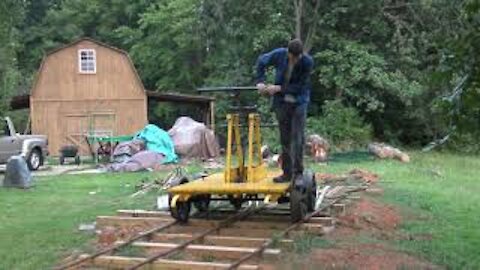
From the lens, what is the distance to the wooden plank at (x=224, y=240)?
9453 millimetres

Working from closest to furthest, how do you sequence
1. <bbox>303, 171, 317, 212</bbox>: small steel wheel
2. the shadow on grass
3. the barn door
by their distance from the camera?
<bbox>303, 171, 317, 212</bbox>: small steel wheel → the shadow on grass → the barn door

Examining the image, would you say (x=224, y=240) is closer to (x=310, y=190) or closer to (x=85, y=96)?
(x=310, y=190)

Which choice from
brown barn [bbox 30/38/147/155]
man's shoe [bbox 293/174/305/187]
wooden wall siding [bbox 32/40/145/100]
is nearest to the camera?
man's shoe [bbox 293/174/305/187]

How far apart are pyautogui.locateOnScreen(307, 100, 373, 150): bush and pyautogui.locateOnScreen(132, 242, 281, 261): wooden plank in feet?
75.0

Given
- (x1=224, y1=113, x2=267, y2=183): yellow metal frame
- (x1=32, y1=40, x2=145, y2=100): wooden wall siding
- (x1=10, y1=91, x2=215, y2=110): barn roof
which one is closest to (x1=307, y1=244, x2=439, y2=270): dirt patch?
(x1=224, y1=113, x2=267, y2=183): yellow metal frame

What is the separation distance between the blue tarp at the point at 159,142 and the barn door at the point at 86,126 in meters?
8.01

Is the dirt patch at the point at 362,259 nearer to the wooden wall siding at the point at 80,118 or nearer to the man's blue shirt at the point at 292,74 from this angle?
the man's blue shirt at the point at 292,74

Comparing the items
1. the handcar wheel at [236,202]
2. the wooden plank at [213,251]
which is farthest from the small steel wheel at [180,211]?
the wooden plank at [213,251]

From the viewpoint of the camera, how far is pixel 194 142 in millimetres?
28969

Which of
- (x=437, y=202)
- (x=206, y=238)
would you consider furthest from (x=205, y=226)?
(x=437, y=202)

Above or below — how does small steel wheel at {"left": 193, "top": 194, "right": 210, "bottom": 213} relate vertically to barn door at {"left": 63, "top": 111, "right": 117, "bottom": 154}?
below

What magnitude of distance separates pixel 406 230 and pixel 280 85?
2.53 metres

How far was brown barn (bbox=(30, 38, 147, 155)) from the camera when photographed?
36188 millimetres

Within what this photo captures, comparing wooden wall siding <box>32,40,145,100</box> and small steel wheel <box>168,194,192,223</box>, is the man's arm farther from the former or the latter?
wooden wall siding <box>32,40,145,100</box>
